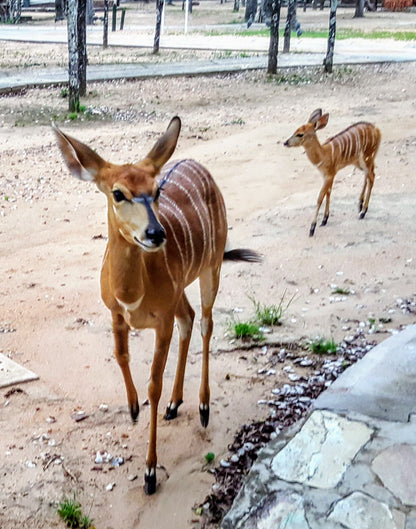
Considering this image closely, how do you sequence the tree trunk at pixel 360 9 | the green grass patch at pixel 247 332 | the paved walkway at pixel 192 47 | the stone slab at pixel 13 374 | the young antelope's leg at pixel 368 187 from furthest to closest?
the tree trunk at pixel 360 9 < the paved walkway at pixel 192 47 < the young antelope's leg at pixel 368 187 < the green grass patch at pixel 247 332 < the stone slab at pixel 13 374

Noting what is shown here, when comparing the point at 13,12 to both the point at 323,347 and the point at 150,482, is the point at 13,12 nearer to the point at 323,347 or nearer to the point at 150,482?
the point at 323,347

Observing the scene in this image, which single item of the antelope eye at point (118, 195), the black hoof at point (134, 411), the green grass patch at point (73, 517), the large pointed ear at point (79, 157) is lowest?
the green grass patch at point (73, 517)

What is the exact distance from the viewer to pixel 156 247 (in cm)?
326

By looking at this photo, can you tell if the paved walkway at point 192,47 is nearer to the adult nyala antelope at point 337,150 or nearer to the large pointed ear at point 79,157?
the adult nyala antelope at point 337,150

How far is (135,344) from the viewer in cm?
538

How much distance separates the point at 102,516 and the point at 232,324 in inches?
86.6

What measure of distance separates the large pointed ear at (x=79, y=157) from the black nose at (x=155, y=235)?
0.46 metres

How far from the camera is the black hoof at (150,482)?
3.86 meters

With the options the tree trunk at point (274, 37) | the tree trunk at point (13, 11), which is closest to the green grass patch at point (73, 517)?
the tree trunk at point (274, 37)

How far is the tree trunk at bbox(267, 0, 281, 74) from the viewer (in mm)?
17328

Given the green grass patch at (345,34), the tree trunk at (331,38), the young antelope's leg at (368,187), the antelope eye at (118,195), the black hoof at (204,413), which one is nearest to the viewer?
the antelope eye at (118,195)

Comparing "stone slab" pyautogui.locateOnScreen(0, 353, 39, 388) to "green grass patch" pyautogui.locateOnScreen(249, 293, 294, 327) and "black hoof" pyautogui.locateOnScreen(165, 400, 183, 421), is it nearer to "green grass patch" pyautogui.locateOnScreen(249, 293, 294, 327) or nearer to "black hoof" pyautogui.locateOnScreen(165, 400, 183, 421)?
"black hoof" pyautogui.locateOnScreen(165, 400, 183, 421)

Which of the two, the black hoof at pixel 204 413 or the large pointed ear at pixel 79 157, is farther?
the black hoof at pixel 204 413

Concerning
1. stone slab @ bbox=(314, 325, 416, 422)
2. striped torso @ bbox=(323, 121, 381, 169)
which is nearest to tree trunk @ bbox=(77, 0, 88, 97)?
striped torso @ bbox=(323, 121, 381, 169)
